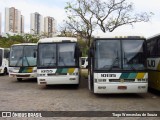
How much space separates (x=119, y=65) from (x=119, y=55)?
428 millimetres

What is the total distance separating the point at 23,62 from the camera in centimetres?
2372

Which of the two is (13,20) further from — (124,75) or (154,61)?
(124,75)

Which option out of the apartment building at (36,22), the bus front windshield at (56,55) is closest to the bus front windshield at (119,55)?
the bus front windshield at (56,55)

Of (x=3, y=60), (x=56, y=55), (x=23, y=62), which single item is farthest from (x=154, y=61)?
(x=3, y=60)

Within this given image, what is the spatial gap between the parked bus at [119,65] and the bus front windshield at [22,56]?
982 centimetres

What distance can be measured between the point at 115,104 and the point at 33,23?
216 feet

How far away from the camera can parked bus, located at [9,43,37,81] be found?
23.4 m

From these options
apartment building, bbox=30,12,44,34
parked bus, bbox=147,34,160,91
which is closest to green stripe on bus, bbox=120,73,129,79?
parked bus, bbox=147,34,160,91

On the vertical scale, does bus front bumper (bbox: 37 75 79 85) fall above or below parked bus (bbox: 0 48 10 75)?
below

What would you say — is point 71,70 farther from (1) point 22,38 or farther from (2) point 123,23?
(1) point 22,38

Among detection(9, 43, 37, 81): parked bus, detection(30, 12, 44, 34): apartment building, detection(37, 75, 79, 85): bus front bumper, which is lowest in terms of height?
detection(37, 75, 79, 85): bus front bumper

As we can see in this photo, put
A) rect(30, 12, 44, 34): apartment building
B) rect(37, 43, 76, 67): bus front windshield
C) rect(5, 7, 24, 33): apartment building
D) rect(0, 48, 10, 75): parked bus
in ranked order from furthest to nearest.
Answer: rect(5, 7, 24, 33): apartment building, rect(30, 12, 44, 34): apartment building, rect(0, 48, 10, 75): parked bus, rect(37, 43, 76, 67): bus front windshield

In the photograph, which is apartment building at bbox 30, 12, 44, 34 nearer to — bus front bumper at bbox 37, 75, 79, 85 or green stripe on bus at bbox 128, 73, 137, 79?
bus front bumper at bbox 37, 75, 79, 85

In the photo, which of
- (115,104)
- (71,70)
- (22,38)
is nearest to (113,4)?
(71,70)
